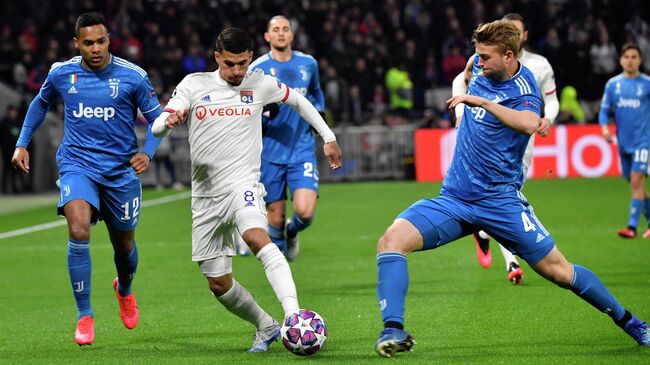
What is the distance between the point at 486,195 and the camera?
7.12m

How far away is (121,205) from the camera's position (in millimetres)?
8398

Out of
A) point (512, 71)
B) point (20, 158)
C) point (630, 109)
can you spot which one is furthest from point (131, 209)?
point (630, 109)

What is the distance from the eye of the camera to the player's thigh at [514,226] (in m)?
7.07

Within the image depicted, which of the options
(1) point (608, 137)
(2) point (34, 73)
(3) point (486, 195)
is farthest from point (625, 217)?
(2) point (34, 73)

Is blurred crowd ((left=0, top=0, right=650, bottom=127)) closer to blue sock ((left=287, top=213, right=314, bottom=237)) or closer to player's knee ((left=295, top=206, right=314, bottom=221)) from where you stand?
blue sock ((left=287, top=213, right=314, bottom=237))

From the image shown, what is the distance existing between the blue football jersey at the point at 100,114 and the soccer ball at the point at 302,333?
1963mm

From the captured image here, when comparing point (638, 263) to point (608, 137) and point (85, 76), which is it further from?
point (85, 76)

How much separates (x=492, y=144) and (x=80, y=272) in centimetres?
310

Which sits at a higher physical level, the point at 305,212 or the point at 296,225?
the point at 305,212

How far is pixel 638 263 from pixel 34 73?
→ 19232 millimetres

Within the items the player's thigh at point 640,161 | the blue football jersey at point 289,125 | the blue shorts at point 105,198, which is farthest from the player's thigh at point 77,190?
the player's thigh at point 640,161

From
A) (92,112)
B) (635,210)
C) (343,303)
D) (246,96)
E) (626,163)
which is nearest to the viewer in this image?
(246,96)

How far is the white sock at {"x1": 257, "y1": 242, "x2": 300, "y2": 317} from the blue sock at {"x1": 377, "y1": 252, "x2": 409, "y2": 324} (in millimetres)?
578

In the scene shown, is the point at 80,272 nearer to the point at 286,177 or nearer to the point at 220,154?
the point at 220,154
